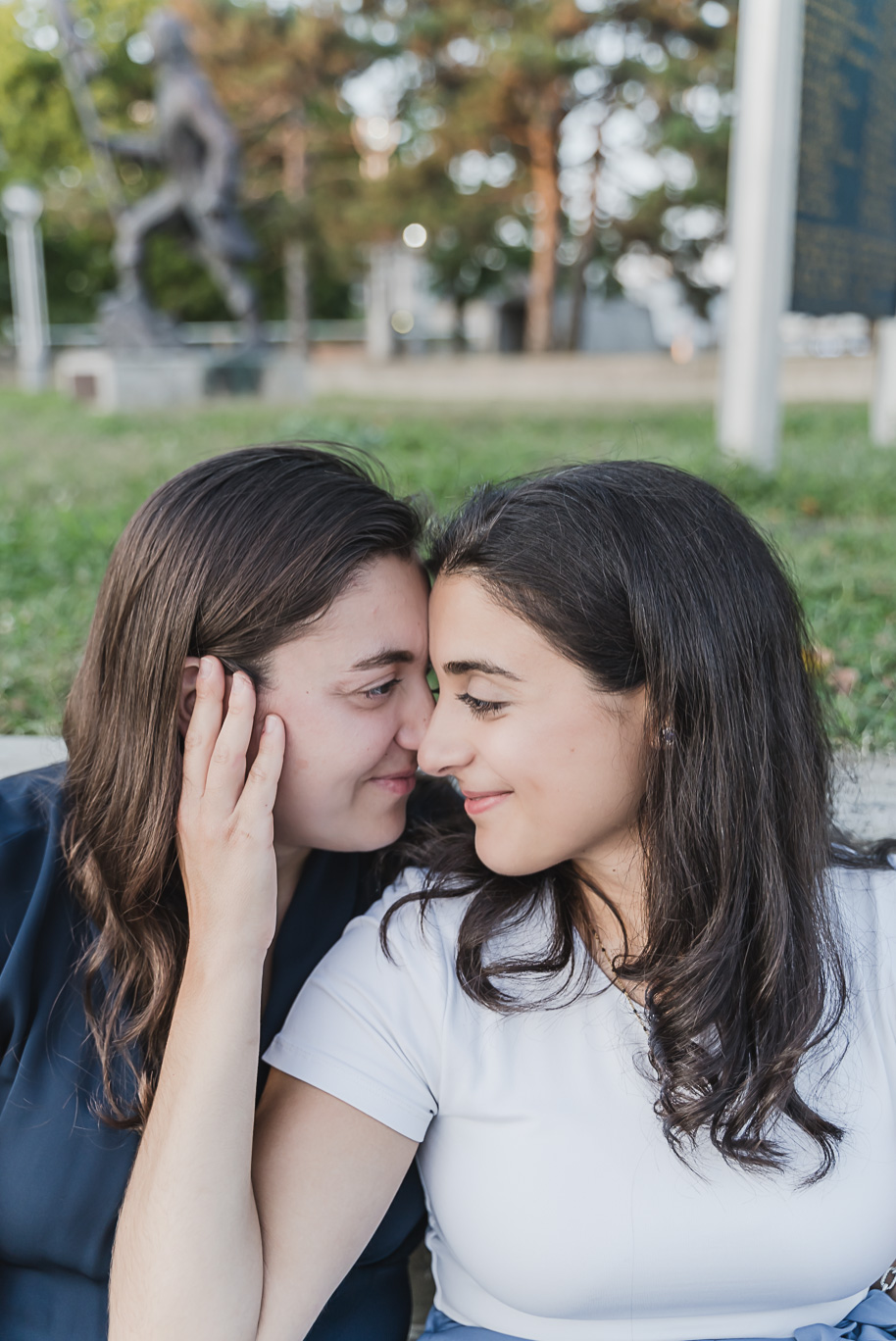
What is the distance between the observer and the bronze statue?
1186 cm

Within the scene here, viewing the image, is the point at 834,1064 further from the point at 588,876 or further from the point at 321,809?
the point at 321,809

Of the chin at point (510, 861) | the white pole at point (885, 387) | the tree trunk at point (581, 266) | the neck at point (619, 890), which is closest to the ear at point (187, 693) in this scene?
the chin at point (510, 861)

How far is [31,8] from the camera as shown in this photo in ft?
67.9

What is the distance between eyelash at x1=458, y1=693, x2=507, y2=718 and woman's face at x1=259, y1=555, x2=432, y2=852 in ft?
0.62

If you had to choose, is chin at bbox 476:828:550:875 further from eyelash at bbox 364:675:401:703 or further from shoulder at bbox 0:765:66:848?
shoulder at bbox 0:765:66:848

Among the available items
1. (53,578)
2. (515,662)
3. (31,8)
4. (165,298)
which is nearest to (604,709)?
(515,662)

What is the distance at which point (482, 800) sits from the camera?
1.78 meters

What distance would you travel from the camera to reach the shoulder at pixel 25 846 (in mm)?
1846

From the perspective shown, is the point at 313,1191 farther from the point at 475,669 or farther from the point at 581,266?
the point at 581,266

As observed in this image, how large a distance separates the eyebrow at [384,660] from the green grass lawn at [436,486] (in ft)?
1.90

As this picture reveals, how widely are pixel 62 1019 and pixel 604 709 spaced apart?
0.95m

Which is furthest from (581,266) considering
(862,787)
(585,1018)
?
(585,1018)

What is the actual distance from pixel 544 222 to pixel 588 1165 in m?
19.2

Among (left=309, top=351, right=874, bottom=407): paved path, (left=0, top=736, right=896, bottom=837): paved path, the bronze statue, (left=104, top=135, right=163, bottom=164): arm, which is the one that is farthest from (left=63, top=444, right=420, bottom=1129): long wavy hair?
(left=309, top=351, right=874, bottom=407): paved path
